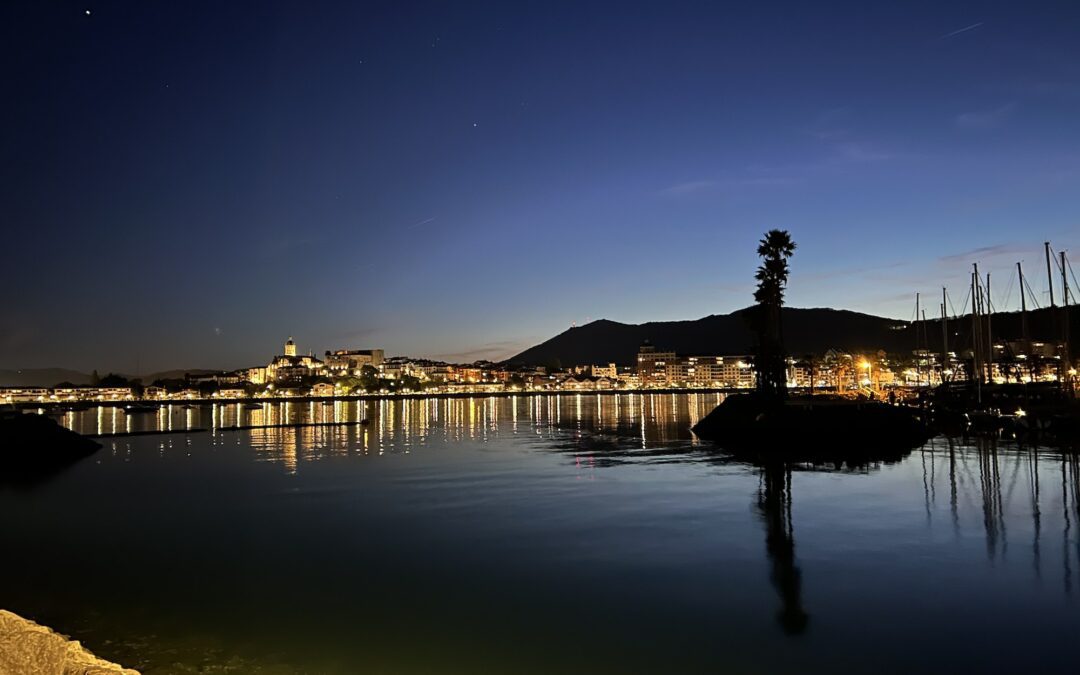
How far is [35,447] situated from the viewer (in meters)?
40.6

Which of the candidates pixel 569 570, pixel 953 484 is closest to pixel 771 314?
pixel 953 484

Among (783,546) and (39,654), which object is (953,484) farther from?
(39,654)

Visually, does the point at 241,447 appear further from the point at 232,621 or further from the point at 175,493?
the point at 232,621

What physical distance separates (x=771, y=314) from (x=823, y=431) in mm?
15047

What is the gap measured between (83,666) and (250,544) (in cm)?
1390

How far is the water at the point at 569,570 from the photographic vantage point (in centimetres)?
1077

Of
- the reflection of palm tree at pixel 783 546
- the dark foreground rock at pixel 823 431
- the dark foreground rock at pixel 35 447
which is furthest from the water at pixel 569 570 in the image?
the dark foreground rock at pixel 35 447

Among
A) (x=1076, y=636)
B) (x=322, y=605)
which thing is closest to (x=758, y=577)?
(x=1076, y=636)

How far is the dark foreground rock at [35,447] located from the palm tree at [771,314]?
43821 millimetres

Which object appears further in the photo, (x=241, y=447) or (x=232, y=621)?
(x=241, y=447)

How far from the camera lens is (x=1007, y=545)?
16.5 m

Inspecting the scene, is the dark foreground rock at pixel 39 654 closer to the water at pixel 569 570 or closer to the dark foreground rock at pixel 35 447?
the water at pixel 569 570

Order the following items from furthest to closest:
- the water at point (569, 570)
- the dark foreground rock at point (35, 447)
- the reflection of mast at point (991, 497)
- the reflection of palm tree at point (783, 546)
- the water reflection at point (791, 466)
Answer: the dark foreground rock at point (35, 447), the reflection of mast at point (991, 497), the water reflection at point (791, 466), the reflection of palm tree at point (783, 546), the water at point (569, 570)

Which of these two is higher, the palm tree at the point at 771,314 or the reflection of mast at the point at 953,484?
the palm tree at the point at 771,314
